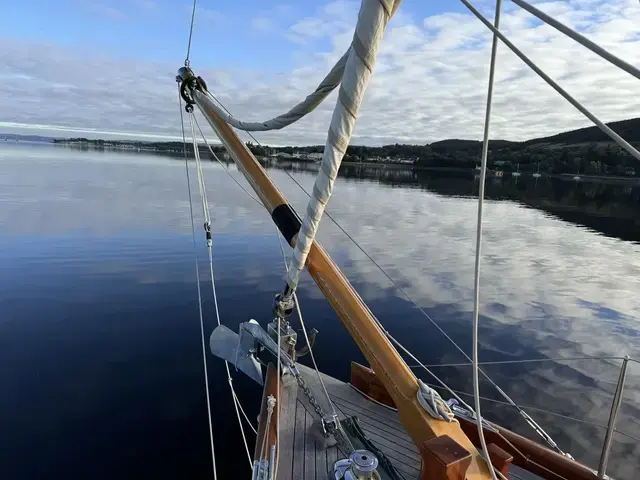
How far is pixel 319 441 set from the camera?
603cm

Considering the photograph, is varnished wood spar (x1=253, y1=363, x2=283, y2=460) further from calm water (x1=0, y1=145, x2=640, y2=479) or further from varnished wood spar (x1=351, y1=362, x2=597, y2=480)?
varnished wood spar (x1=351, y1=362, x2=597, y2=480)

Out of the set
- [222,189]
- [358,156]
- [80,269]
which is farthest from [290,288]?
[358,156]

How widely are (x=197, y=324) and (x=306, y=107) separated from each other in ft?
33.6

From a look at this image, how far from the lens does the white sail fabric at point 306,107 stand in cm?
394

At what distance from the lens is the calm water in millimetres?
8273

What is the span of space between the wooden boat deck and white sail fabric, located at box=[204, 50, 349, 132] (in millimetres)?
4332

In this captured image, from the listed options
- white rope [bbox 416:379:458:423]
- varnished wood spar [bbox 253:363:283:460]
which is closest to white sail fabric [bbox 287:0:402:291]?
white rope [bbox 416:379:458:423]

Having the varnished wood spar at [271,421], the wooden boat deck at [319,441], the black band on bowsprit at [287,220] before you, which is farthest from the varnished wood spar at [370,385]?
the black band on bowsprit at [287,220]

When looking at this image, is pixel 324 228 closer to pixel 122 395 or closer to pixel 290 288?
pixel 122 395

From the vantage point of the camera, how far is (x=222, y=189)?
51562 mm

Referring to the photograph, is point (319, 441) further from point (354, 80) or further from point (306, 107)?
point (354, 80)

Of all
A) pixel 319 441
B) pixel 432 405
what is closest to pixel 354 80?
pixel 432 405

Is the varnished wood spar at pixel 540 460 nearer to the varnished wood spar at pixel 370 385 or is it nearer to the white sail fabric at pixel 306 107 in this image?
the varnished wood spar at pixel 370 385

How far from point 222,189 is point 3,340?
41353 millimetres
